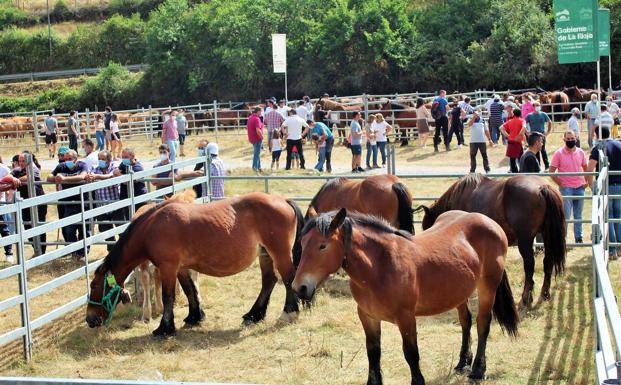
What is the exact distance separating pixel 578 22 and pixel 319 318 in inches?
268

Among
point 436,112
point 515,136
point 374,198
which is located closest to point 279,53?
point 436,112

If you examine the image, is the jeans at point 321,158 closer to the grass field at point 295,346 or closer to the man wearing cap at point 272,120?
the man wearing cap at point 272,120

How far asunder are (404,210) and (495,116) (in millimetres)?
13760

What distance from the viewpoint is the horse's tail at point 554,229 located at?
9.35 meters

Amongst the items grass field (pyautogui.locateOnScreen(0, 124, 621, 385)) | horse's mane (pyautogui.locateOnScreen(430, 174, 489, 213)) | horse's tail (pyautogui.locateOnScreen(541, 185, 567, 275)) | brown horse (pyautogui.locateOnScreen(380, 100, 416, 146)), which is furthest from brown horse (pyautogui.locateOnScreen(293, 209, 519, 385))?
brown horse (pyautogui.locateOnScreen(380, 100, 416, 146))

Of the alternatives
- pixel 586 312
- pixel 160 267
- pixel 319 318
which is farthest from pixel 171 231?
pixel 586 312

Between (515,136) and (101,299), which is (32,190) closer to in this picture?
(101,299)

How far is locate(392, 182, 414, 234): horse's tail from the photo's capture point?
10.2 metres

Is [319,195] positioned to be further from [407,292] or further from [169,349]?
[407,292]

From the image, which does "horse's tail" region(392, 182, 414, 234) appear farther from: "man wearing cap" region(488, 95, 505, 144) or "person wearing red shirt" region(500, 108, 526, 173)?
"man wearing cap" region(488, 95, 505, 144)

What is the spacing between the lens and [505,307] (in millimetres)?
7355

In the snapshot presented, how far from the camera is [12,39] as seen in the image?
63812 millimetres

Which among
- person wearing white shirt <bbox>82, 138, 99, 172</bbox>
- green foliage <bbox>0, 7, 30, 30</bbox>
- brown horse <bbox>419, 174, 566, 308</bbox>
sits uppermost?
green foliage <bbox>0, 7, 30, 30</bbox>

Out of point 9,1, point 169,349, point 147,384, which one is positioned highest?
point 9,1
